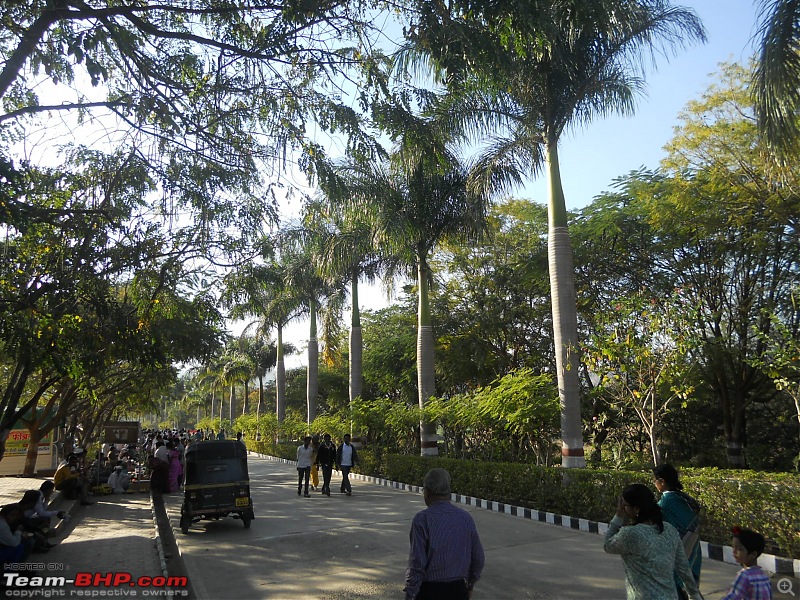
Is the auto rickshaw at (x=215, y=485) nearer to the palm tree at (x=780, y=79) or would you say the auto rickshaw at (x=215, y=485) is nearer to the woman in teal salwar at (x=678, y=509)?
the woman in teal salwar at (x=678, y=509)

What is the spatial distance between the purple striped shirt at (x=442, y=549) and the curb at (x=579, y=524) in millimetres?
5016

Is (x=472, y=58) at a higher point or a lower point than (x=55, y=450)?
higher

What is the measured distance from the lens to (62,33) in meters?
7.18

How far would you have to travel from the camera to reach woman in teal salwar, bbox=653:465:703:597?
15.3ft

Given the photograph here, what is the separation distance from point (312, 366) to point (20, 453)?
43.4ft

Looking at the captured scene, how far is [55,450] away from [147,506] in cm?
1518

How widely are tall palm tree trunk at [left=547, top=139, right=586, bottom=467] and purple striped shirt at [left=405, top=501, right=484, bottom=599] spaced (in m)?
8.94

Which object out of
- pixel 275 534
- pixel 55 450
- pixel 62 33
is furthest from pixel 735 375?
pixel 55 450

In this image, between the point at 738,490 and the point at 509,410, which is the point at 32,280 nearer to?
the point at 509,410

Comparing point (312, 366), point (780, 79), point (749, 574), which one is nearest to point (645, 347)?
point (780, 79)

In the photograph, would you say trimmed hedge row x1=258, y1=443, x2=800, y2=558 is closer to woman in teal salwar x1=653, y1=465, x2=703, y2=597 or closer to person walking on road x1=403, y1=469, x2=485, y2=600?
woman in teal salwar x1=653, y1=465, x2=703, y2=597

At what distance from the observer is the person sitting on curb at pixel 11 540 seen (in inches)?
307

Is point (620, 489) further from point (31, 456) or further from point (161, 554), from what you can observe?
point (31, 456)

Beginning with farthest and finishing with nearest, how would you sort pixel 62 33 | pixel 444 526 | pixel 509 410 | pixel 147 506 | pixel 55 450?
pixel 55 450, pixel 147 506, pixel 509 410, pixel 62 33, pixel 444 526
